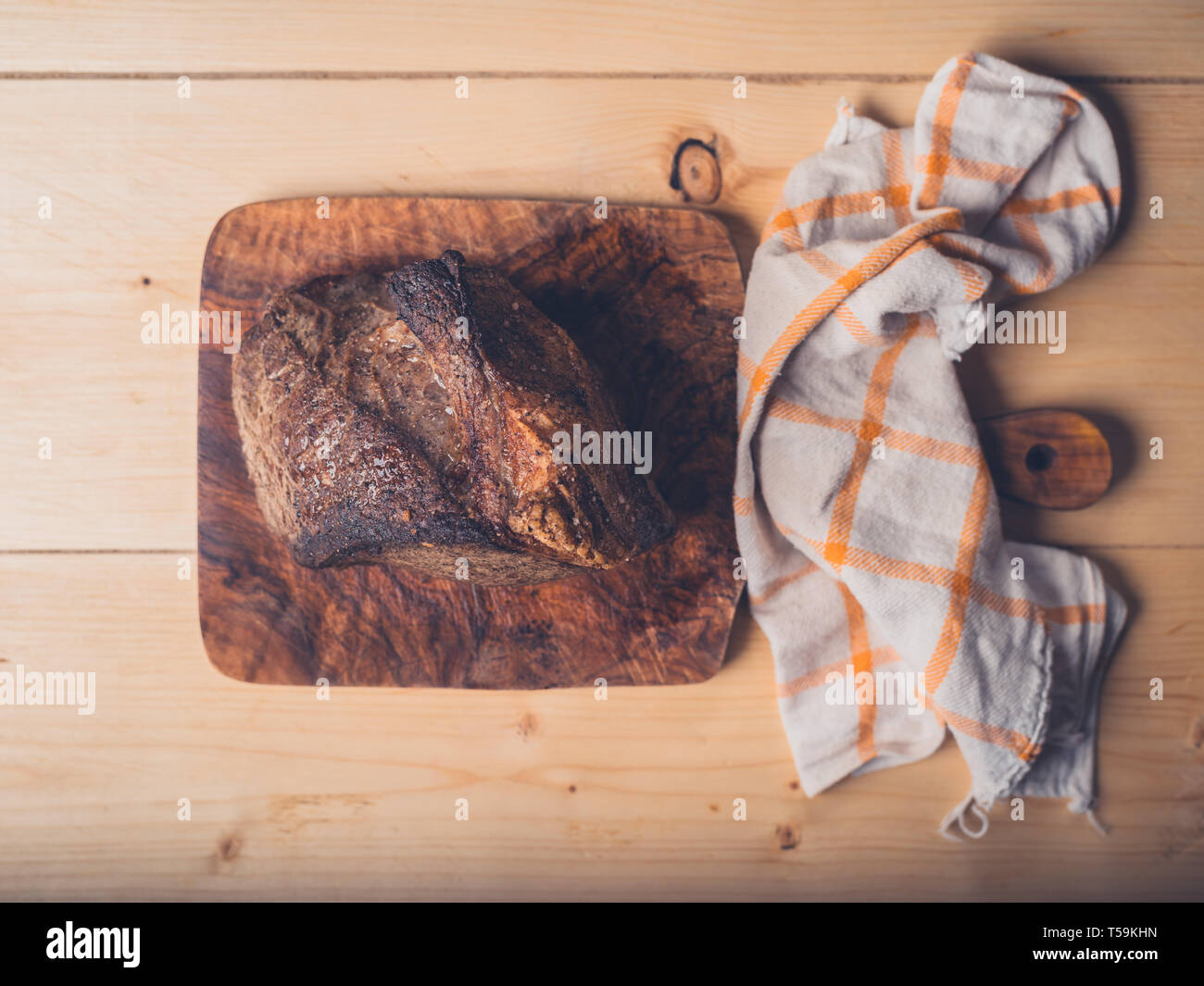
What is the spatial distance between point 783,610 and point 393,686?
646 mm

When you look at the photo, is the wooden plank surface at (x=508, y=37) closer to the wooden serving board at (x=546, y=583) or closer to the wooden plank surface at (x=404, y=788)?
the wooden serving board at (x=546, y=583)

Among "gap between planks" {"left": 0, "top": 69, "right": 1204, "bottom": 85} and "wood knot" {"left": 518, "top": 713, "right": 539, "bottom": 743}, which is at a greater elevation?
"gap between planks" {"left": 0, "top": 69, "right": 1204, "bottom": 85}

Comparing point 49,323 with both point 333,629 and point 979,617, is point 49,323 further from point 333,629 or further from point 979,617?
point 979,617

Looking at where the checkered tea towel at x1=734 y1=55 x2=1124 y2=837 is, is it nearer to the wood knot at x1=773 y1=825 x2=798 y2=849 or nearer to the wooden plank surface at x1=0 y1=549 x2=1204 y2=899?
the wooden plank surface at x1=0 y1=549 x2=1204 y2=899

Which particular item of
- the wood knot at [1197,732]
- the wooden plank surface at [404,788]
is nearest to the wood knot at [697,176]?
the wooden plank surface at [404,788]

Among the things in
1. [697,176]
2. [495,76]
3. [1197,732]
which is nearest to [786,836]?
[1197,732]

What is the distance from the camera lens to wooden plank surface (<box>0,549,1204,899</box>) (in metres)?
1.28

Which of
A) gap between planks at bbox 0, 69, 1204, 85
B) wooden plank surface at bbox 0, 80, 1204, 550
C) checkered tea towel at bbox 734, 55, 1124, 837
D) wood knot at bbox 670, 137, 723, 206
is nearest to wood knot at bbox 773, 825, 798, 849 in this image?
checkered tea towel at bbox 734, 55, 1124, 837

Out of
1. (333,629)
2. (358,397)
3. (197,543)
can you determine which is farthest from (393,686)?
(358,397)

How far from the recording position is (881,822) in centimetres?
130

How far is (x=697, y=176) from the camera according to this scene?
127 cm

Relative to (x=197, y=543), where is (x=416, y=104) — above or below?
above

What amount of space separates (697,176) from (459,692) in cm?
95

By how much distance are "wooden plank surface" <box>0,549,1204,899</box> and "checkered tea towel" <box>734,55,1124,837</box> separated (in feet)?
0.53
